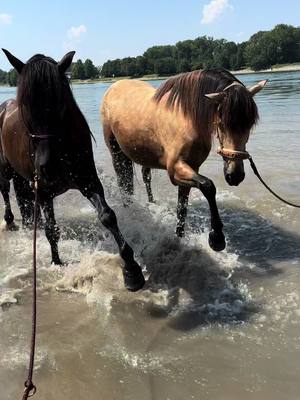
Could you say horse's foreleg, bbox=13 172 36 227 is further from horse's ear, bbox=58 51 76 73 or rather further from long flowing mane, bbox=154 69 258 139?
horse's ear, bbox=58 51 76 73

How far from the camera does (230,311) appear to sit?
411cm

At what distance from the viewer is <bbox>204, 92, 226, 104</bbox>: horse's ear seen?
4.46 m

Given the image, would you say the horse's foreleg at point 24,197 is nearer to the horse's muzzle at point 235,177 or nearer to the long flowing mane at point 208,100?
the long flowing mane at point 208,100

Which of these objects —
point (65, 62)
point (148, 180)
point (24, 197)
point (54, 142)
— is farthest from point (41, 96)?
point (148, 180)

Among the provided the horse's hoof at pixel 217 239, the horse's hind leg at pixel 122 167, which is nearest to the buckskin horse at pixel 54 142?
the horse's hoof at pixel 217 239

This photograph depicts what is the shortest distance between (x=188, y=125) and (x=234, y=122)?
875mm

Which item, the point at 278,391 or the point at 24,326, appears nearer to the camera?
the point at 278,391

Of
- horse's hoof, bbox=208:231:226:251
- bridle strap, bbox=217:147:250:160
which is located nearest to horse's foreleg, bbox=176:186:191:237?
horse's hoof, bbox=208:231:226:251

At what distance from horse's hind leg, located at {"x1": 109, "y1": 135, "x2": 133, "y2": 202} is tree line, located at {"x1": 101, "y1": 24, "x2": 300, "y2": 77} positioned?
10777cm

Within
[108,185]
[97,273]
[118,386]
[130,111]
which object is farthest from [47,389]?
[108,185]

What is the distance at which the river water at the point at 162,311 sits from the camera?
3195mm

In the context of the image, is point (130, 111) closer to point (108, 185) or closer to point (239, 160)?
point (108, 185)

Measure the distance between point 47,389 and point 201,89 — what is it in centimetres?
318

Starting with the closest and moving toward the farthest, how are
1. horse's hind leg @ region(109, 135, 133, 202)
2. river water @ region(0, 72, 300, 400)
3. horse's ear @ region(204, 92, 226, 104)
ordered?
river water @ region(0, 72, 300, 400)
horse's ear @ region(204, 92, 226, 104)
horse's hind leg @ region(109, 135, 133, 202)
